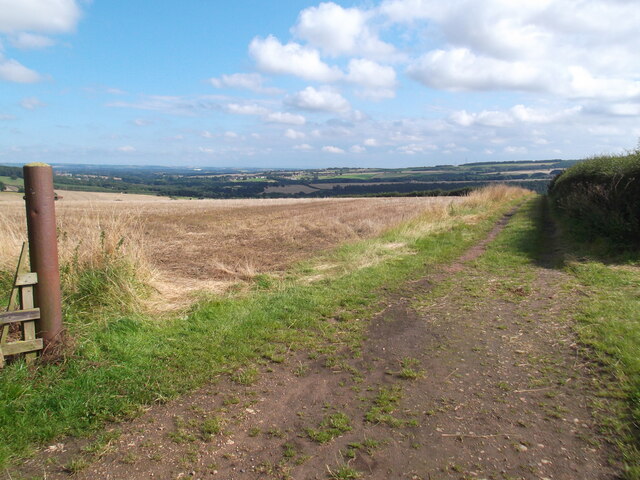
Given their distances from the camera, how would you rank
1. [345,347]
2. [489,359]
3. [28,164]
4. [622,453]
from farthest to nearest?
1. [345,347]
2. [489,359]
3. [28,164]
4. [622,453]

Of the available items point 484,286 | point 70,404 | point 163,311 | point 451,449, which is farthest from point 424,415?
point 484,286

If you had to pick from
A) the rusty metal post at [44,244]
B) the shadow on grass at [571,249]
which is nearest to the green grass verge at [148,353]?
the rusty metal post at [44,244]

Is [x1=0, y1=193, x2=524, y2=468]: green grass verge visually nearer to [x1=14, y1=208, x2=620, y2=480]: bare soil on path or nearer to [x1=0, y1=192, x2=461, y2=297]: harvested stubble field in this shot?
[x1=14, y1=208, x2=620, y2=480]: bare soil on path

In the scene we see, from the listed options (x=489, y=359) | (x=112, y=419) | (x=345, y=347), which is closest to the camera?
(x=112, y=419)

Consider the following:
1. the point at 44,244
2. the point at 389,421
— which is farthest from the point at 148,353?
the point at 389,421

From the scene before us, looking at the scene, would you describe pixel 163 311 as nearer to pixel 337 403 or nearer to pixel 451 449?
pixel 337 403

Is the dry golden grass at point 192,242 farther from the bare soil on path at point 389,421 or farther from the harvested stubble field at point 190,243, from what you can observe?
the bare soil on path at point 389,421

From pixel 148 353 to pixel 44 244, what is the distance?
5.41ft

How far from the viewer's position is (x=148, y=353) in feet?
16.6

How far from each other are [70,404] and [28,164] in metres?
2.47

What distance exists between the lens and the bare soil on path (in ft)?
10.3

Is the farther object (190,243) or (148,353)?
(190,243)

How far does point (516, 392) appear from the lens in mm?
4176

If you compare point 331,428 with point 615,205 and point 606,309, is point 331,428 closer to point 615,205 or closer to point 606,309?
point 606,309
